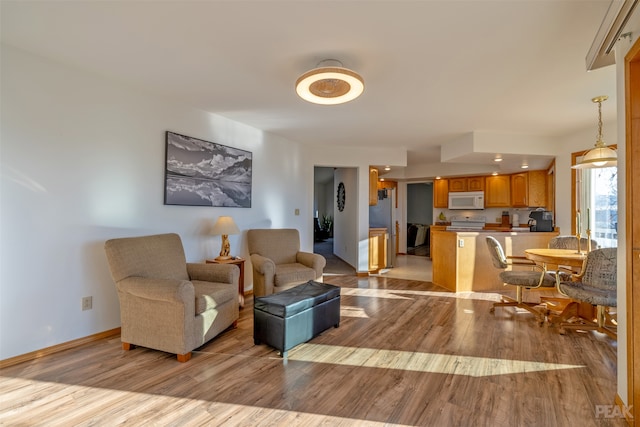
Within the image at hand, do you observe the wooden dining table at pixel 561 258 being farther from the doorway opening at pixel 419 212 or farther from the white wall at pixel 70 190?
the doorway opening at pixel 419 212

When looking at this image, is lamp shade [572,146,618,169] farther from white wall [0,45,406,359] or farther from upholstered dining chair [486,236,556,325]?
white wall [0,45,406,359]

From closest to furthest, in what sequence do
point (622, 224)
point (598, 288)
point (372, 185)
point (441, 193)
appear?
point (622, 224), point (598, 288), point (372, 185), point (441, 193)

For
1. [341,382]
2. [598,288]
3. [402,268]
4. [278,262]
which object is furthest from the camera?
[402,268]

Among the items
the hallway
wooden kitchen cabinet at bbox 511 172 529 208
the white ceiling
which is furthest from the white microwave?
the white ceiling

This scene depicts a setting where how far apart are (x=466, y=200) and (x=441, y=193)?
2.12ft

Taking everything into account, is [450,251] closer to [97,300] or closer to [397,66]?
[397,66]

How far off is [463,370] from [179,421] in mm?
1916

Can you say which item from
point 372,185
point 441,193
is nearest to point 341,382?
point 372,185

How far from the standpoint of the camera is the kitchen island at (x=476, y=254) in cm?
446

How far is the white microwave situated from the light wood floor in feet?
13.4

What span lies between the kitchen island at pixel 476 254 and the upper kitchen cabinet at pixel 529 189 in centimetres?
149

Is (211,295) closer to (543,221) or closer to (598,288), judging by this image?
(598,288)

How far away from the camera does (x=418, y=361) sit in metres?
2.32

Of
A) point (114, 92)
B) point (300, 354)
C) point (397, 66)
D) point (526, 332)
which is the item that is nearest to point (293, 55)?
point (397, 66)
